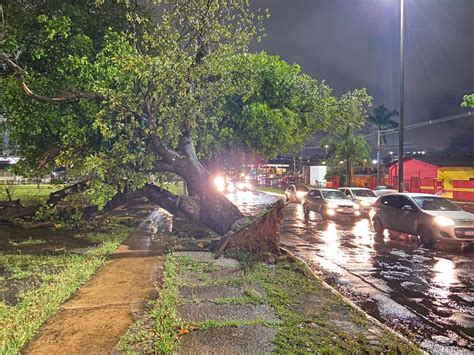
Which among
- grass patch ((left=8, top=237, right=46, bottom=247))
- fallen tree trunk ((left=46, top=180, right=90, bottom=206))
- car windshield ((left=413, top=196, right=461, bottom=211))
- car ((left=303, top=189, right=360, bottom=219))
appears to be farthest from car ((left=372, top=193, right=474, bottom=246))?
grass patch ((left=8, top=237, right=46, bottom=247))

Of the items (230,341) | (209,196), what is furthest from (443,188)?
(230,341)

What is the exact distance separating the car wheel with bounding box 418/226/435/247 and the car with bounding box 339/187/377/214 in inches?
355

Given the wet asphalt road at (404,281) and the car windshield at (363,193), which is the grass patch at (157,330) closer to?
the wet asphalt road at (404,281)

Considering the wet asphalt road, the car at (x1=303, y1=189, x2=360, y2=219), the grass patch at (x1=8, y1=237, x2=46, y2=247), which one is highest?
the car at (x1=303, y1=189, x2=360, y2=219)

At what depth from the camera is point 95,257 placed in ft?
32.1

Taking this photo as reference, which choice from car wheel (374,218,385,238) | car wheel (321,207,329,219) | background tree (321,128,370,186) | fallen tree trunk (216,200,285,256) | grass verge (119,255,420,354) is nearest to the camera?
grass verge (119,255,420,354)

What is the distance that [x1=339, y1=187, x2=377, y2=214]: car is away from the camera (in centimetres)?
2216

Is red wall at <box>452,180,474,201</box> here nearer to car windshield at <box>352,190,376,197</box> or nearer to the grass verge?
car windshield at <box>352,190,376,197</box>

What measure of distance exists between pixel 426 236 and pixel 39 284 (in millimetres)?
10569

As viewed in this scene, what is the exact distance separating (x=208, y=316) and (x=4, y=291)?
11.9 feet

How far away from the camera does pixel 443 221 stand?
475 inches

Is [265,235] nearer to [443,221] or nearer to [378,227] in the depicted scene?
[443,221]

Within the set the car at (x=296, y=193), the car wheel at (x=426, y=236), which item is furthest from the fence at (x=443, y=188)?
the car wheel at (x=426, y=236)

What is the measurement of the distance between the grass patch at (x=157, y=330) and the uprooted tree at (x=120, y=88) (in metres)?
5.44
